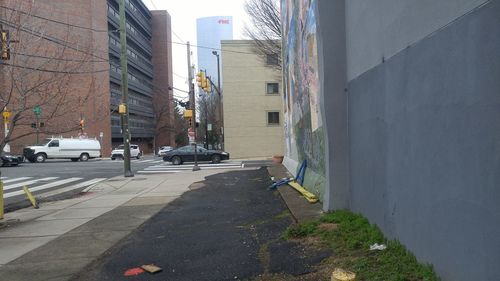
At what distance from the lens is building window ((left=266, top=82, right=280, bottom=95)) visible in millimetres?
42469

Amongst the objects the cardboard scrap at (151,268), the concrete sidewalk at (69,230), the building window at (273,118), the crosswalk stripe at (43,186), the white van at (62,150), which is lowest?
the crosswalk stripe at (43,186)

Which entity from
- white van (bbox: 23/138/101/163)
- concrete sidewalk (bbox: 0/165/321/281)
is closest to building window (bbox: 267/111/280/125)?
white van (bbox: 23/138/101/163)

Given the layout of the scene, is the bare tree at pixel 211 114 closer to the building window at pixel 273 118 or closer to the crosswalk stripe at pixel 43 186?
the building window at pixel 273 118

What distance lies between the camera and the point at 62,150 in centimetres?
4444

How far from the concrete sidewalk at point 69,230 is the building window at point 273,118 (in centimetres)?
2703

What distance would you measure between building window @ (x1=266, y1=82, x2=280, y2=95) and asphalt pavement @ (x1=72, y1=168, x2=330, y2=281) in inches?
1217

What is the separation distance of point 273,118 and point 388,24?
121 ft

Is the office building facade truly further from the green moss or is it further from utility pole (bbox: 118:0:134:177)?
the green moss

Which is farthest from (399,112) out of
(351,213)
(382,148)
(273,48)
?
(273,48)

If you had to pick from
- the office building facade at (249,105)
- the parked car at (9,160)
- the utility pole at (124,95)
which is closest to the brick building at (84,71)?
the utility pole at (124,95)

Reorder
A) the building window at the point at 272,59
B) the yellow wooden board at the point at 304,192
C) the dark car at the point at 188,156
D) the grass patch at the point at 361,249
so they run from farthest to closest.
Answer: the dark car at the point at 188,156
the building window at the point at 272,59
the yellow wooden board at the point at 304,192
the grass patch at the point at 361,249

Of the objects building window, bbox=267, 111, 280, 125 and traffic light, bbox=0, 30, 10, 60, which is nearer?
traffic light, bbox=0, 30, 10, 60

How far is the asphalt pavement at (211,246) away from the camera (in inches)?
231

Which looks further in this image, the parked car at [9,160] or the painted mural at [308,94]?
the parked car at [9,160]
